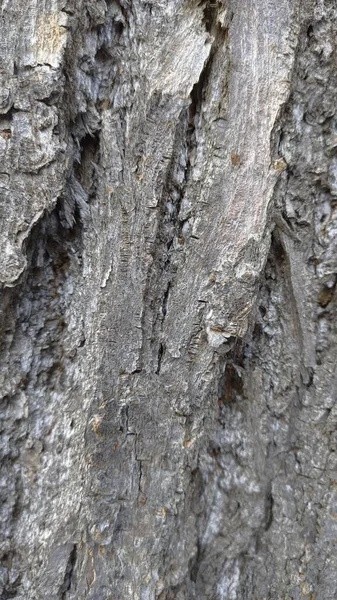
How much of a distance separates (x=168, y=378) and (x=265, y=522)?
1.51 ft

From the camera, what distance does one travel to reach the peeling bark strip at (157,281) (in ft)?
2.80

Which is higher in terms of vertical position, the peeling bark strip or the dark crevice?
the peeling bark strip

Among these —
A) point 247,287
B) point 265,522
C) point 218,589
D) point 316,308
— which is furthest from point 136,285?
point 218,589

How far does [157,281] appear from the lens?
921mm

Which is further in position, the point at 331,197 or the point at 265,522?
the point at 265,522

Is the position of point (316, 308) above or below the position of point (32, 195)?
below

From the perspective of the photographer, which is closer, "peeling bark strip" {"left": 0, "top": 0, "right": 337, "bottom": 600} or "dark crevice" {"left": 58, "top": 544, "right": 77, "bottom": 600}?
"peeling bark strip" {"left": 0, "top": 0, "right": 337, "bottom": 600}

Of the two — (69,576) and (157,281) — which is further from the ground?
(157,281)

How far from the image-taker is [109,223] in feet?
2.97

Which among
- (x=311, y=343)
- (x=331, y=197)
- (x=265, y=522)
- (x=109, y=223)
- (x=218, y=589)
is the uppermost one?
(x=331, y=197)

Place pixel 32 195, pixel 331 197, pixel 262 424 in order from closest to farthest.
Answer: pixel 32 195 → pixel 331 197 → pixel 262 424

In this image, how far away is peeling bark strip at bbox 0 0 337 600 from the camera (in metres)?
0.85

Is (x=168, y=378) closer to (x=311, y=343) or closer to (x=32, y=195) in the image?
(x=311, y=343)

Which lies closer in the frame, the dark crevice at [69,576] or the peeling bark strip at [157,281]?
the peeling bark strip at [157,281]
